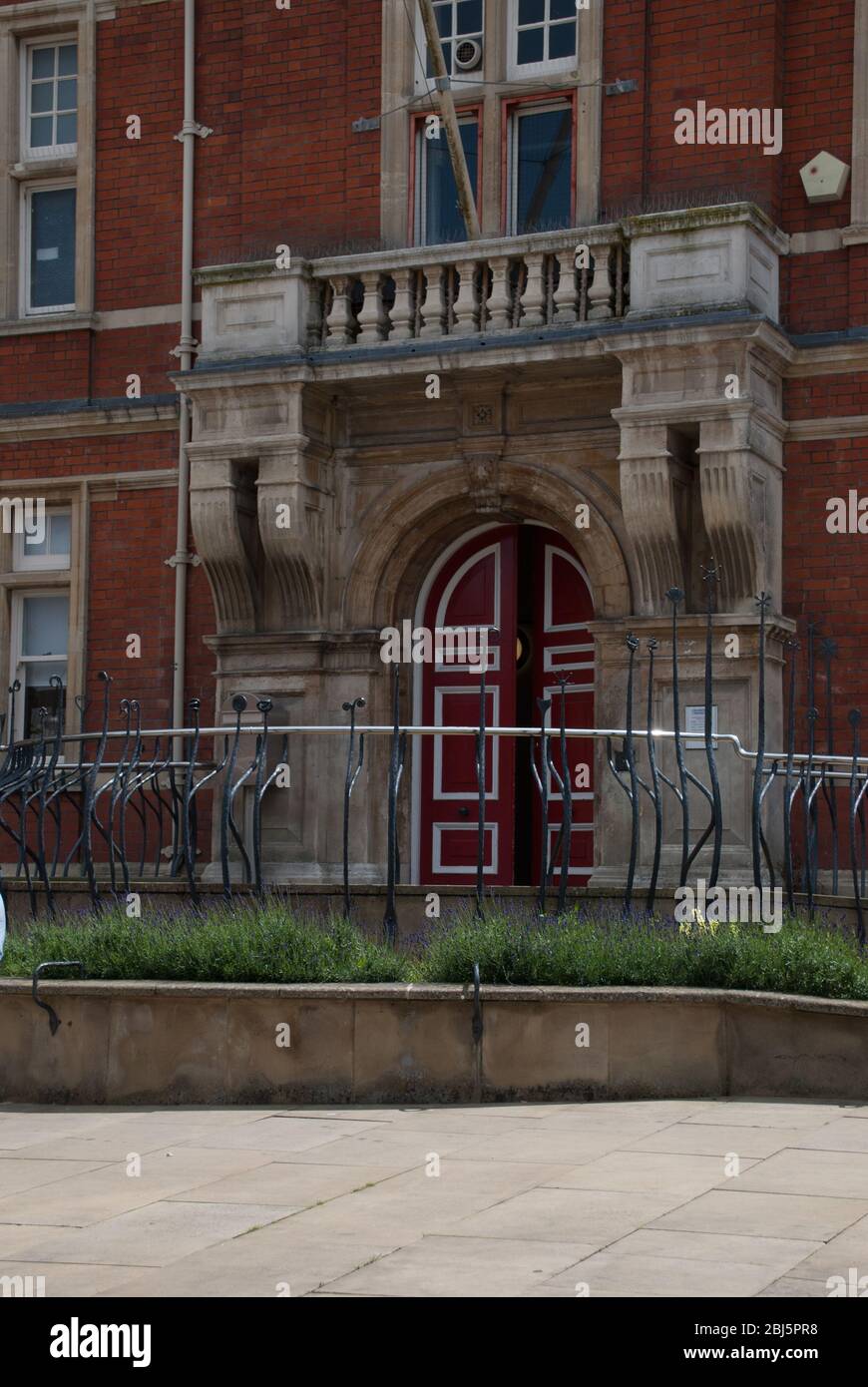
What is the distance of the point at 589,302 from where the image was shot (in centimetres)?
1321

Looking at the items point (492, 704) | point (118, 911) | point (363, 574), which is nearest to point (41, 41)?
point (363, 574)

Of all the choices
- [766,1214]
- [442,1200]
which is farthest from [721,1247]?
[442,1200]

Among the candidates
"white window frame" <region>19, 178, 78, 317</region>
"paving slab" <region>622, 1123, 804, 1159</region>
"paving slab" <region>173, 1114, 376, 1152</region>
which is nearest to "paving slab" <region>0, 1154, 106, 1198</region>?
"paving slab" <region>173, 1114, 376, 1152</region>

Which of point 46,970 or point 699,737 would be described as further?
point 699,737

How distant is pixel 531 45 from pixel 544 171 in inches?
39.6

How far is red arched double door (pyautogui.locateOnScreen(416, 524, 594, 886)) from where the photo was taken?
558 inches

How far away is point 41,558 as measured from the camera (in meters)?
16.0

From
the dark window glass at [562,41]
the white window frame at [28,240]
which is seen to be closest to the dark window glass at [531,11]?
→ the dark window glass at [562,41]

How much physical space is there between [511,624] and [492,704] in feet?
2.03

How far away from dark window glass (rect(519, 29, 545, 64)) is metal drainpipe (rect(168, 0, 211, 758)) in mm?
2774

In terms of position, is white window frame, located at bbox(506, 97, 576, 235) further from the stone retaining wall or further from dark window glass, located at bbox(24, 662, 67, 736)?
the stone retaining wall

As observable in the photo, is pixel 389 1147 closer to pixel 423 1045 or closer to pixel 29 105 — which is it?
pixel 423 1045

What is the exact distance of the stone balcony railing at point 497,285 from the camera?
41.3 ft
